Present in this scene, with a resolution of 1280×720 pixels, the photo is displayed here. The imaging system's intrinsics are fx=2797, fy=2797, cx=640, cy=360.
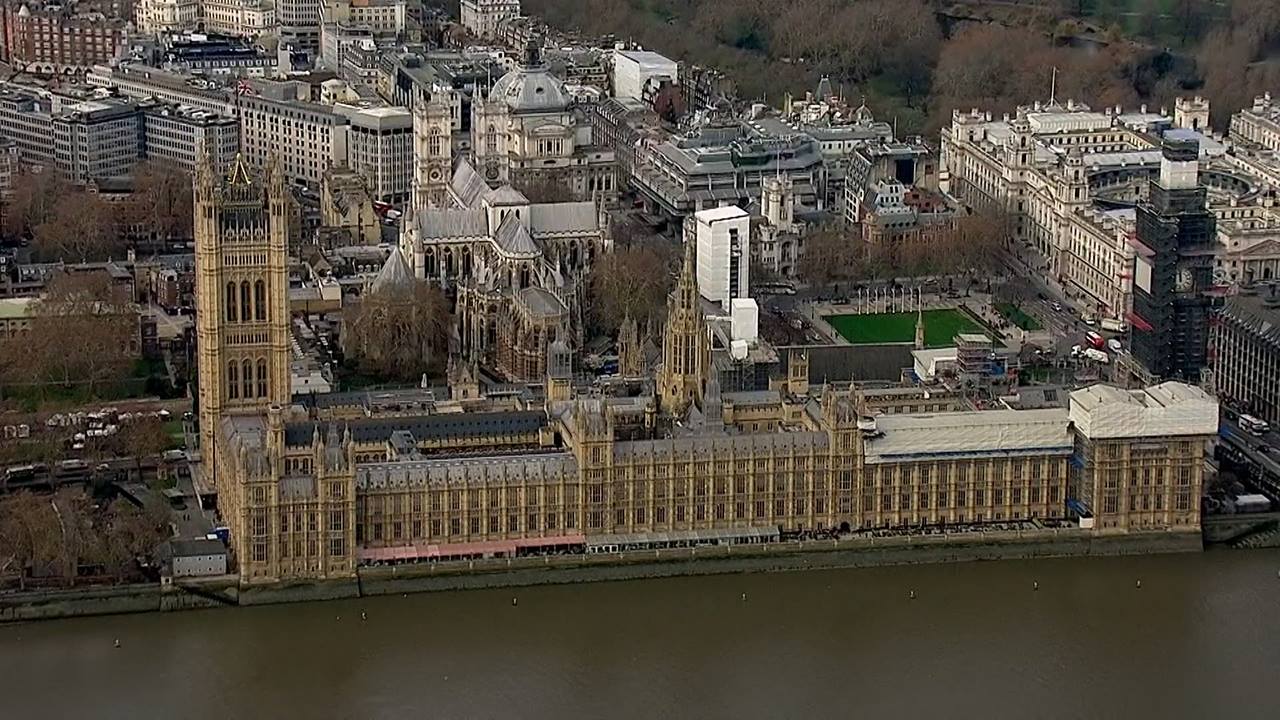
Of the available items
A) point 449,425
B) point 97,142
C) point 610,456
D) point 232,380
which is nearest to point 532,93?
point 97,142

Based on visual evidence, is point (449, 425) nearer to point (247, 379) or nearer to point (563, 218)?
point (247, 379)

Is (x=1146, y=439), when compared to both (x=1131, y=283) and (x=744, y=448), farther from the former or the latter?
(x=1131, y=283)

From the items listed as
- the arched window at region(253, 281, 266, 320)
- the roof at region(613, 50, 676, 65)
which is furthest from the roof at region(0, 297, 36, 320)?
the roof at region(613, 50, 676, 65)

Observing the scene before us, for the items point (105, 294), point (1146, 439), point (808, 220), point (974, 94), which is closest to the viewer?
point (1146, 439)

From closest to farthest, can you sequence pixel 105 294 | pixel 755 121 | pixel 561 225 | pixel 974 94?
pixel 105 294
pixel 561 225
pixel 755 121
pixel 974 94

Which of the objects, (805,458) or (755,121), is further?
(755,121)

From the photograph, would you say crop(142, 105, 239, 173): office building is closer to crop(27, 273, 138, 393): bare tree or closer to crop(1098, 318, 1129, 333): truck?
crop(27, 273, 138, 393): bare tree

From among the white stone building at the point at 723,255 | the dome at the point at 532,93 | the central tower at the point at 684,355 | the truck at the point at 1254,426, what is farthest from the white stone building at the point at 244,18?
the truck at the point at 1254,426

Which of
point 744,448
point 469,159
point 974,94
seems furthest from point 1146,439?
point 974,94
